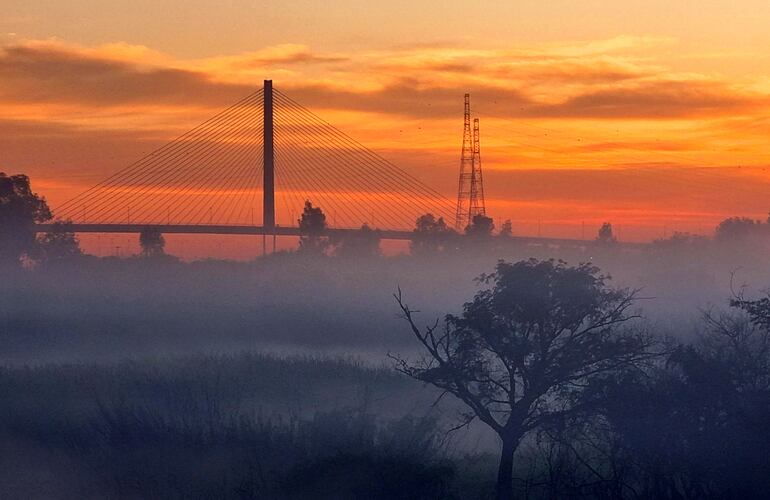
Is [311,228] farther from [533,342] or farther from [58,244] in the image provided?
[533,342]

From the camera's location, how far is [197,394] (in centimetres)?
3688

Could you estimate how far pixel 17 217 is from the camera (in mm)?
95812

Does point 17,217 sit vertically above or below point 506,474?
above

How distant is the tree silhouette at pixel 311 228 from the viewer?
4973 inches

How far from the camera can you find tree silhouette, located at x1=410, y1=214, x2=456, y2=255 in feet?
431

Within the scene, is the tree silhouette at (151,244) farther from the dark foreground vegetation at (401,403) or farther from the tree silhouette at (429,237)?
the dark foreground vegetation at (401,403)

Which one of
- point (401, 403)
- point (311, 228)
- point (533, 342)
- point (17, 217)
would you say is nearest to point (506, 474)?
point (533, 342)

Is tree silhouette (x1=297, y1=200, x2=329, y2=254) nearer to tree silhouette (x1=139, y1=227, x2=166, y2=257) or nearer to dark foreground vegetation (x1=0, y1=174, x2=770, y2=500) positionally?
tree silhouette (x1=139, y1=227, x2=166, y2=257)

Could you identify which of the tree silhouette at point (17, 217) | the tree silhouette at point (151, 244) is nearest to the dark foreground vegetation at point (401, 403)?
the tree silhouette at point (17, 217)

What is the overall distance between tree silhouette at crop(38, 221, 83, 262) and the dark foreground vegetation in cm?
4126

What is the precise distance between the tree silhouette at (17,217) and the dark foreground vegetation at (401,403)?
106ft

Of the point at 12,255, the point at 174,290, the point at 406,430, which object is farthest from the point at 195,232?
the point at 406,430

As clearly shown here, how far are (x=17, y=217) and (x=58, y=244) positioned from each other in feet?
35.8

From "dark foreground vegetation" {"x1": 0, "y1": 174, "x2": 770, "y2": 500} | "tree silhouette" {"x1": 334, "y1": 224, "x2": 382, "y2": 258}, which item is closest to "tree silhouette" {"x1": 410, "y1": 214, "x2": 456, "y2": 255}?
"tree silhouette" {"x1": 334, "y1": 224, "x2": 382, "y2": 258}
